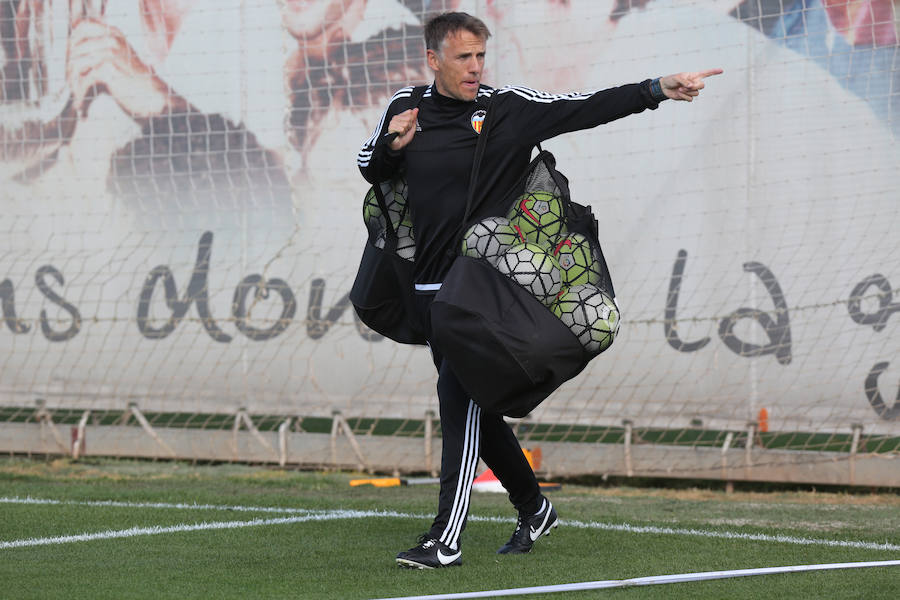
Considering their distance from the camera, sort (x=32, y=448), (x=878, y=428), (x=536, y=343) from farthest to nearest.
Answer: (x=32, y=448) → (x=878, y=428) → (x=536, y=343)

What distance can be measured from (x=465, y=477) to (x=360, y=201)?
4915 millimetres

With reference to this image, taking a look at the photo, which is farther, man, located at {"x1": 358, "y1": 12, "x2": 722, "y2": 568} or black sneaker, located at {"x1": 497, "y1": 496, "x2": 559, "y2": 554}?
black sneaker, located at {"x1": 497, "y1": 496, "x2": 559, "y2": 554}

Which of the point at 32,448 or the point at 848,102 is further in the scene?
the point at 32,448

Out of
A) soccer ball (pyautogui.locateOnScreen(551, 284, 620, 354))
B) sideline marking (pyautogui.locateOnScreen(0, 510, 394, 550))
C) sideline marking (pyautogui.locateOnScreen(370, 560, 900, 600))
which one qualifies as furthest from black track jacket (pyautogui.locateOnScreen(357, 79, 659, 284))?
sideline marking (pyautogui.locateOnScreen(0, 510, 394, 550))

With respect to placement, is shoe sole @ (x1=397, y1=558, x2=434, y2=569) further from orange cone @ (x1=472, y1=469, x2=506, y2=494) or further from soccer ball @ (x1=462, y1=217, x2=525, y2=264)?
orange cone @ (x1=472, y1=469, x2=506, y2=494)

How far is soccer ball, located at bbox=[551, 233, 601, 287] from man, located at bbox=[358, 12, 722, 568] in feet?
0.84

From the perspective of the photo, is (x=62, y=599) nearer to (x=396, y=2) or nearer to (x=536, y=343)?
(x=536, y=343)

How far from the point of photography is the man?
4.35 m

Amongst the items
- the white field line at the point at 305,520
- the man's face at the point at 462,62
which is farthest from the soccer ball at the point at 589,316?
the white field line at the point at 305,520

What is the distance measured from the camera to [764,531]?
5227 millimetres

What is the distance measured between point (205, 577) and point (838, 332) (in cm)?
496

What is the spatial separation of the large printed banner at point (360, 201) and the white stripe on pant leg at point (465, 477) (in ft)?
12.7

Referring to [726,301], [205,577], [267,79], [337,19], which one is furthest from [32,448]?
[205,577]

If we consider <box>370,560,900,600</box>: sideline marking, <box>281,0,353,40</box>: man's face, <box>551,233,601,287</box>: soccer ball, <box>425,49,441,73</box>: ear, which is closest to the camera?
<box>370,560,900,600</box>: sideline marking
